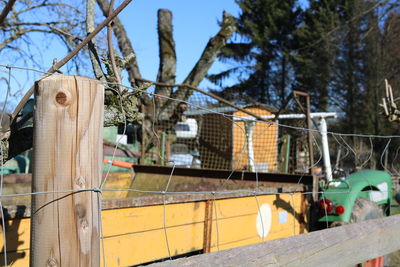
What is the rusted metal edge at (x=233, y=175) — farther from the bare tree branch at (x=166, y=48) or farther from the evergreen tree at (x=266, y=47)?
the evergreen tree at (x=266, y=47)

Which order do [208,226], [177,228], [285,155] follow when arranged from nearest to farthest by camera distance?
[177,228], [208,226], [285,155]

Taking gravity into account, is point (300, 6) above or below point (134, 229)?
above

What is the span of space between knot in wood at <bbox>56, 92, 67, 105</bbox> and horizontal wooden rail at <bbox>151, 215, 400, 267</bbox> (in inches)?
25.1

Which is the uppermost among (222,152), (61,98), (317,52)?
(317,52)

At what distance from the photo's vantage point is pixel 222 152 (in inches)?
399

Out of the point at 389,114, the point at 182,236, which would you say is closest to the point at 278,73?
the point at 389,114

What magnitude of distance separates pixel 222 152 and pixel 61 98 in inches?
346

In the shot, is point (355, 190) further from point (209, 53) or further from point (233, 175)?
point (209, 53)

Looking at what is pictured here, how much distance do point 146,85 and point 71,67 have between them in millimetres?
10288

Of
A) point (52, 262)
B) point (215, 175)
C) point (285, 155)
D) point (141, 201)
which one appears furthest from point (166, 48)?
point (52, 262)

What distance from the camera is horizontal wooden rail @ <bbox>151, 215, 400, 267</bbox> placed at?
5.78 feet

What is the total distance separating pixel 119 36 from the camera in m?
12.2

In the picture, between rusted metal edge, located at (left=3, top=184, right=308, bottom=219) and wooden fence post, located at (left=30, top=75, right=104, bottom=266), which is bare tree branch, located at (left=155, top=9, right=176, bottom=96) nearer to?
rusted metal edge, located at (left=3, top=184, right=308, bottom=219)

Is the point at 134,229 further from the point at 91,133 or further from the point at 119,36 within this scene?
the point at 119,36
